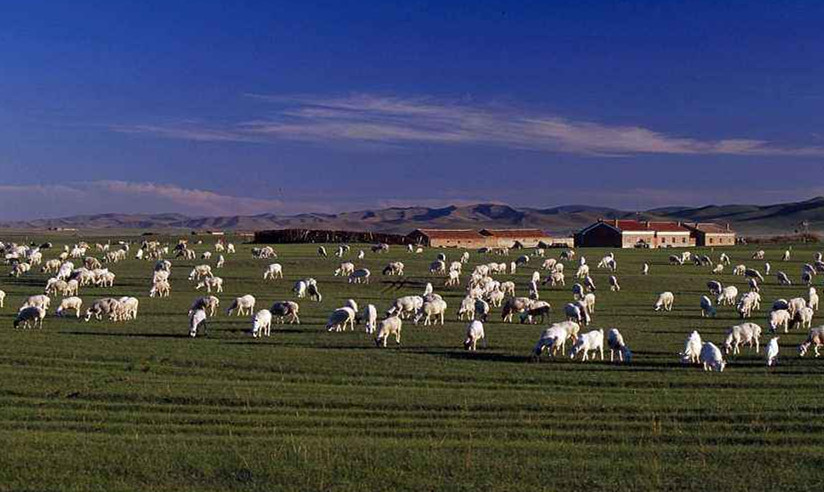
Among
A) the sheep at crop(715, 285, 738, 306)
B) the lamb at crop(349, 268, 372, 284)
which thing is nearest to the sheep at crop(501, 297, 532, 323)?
the sheep at crop(715, 285, 738, 306)

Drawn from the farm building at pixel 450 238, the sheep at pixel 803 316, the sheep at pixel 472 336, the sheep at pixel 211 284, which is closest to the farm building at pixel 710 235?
the farm building at pixel 450 238

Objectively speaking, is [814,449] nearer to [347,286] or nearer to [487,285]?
[487,285]

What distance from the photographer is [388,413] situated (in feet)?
61.9

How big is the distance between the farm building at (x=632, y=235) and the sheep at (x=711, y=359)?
8808 centimetres

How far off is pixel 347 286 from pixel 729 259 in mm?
40692

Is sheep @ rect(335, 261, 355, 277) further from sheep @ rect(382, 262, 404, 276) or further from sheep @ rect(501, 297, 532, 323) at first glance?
sheep @ rect(501, 297, 532, 323)

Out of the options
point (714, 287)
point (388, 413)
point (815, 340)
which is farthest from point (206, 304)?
point (714, 287)

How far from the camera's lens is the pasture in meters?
14.5

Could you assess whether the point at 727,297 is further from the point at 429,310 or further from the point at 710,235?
the point at 710,235

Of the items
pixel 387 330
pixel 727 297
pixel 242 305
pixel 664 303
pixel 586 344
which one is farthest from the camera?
pixel 727 297

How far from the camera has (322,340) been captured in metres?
30.2

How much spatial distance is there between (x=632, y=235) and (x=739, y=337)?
8849 cm

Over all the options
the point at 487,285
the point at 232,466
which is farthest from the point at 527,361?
the point at 487,285

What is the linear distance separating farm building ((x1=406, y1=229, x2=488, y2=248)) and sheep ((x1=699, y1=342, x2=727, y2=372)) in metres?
87.0
